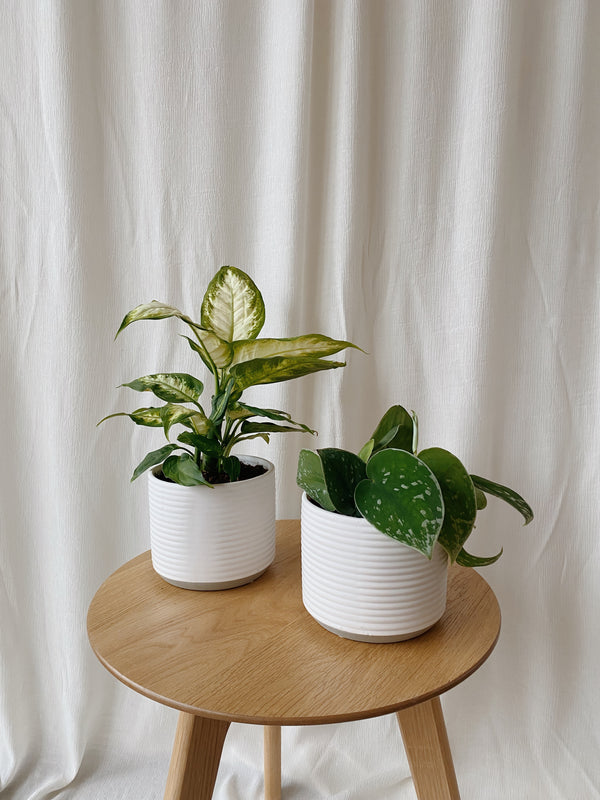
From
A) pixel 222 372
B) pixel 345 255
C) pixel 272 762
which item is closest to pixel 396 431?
pixel 222 372

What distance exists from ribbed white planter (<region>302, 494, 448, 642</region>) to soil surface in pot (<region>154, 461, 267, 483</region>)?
15cm

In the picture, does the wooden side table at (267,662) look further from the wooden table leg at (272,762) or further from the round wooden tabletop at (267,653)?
the wooden table leg at (272,762)

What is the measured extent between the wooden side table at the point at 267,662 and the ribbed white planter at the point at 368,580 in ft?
0.09

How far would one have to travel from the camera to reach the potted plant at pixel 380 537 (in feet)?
1.99

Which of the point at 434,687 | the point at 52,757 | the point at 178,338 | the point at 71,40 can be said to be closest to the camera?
the point at 434,687

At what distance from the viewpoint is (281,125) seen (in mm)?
958

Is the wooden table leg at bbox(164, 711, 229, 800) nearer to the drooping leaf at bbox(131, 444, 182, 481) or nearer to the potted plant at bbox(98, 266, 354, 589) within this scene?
the potted plant at bbox(98, 266, 354, 589)

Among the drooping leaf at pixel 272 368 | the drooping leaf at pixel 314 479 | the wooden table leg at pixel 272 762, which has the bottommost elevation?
the wooden table leg at pixel 272 762

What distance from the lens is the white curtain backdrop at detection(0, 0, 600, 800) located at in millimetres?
949

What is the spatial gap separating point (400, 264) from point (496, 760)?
33.9 inches

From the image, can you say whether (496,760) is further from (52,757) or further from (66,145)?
(66,145)

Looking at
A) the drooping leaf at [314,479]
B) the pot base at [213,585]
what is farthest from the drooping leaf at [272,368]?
the pot base at [213,585]

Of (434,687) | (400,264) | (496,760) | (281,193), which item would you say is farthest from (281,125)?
(496,760)

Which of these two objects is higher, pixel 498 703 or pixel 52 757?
pixel 498 703
